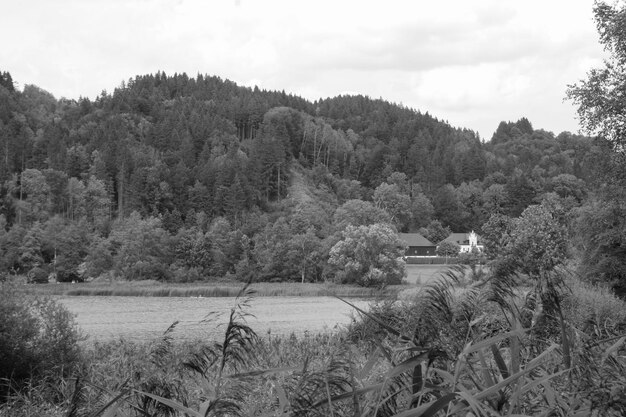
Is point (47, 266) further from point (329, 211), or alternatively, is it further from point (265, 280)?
point (329, 211)

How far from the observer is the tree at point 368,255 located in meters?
55.0

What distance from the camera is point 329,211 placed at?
4011 inches

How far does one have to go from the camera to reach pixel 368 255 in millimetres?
56250

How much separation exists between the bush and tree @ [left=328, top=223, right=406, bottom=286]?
3995cm

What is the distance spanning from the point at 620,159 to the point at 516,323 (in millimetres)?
14186

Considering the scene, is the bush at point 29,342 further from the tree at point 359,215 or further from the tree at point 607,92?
the tree at point 359,215

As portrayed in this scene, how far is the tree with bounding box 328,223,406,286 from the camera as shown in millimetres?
55031

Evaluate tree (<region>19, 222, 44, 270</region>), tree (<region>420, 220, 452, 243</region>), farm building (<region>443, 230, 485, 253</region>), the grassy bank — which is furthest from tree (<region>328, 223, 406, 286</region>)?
tree (<region>420, 220, 452, 243</region>)

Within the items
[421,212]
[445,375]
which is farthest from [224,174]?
[445,375]

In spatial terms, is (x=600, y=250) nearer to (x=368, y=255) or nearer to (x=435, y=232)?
(x=368, y=255)

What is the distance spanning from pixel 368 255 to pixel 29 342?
42981 mm

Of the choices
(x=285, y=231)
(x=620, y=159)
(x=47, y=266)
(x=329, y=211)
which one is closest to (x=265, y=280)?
(x=285, y=231)

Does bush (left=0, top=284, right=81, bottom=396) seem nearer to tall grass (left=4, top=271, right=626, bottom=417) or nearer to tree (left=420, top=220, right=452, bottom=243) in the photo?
tall grass (left=4, top=271, right=626, bottom=417)

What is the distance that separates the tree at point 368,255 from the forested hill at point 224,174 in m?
6.22
